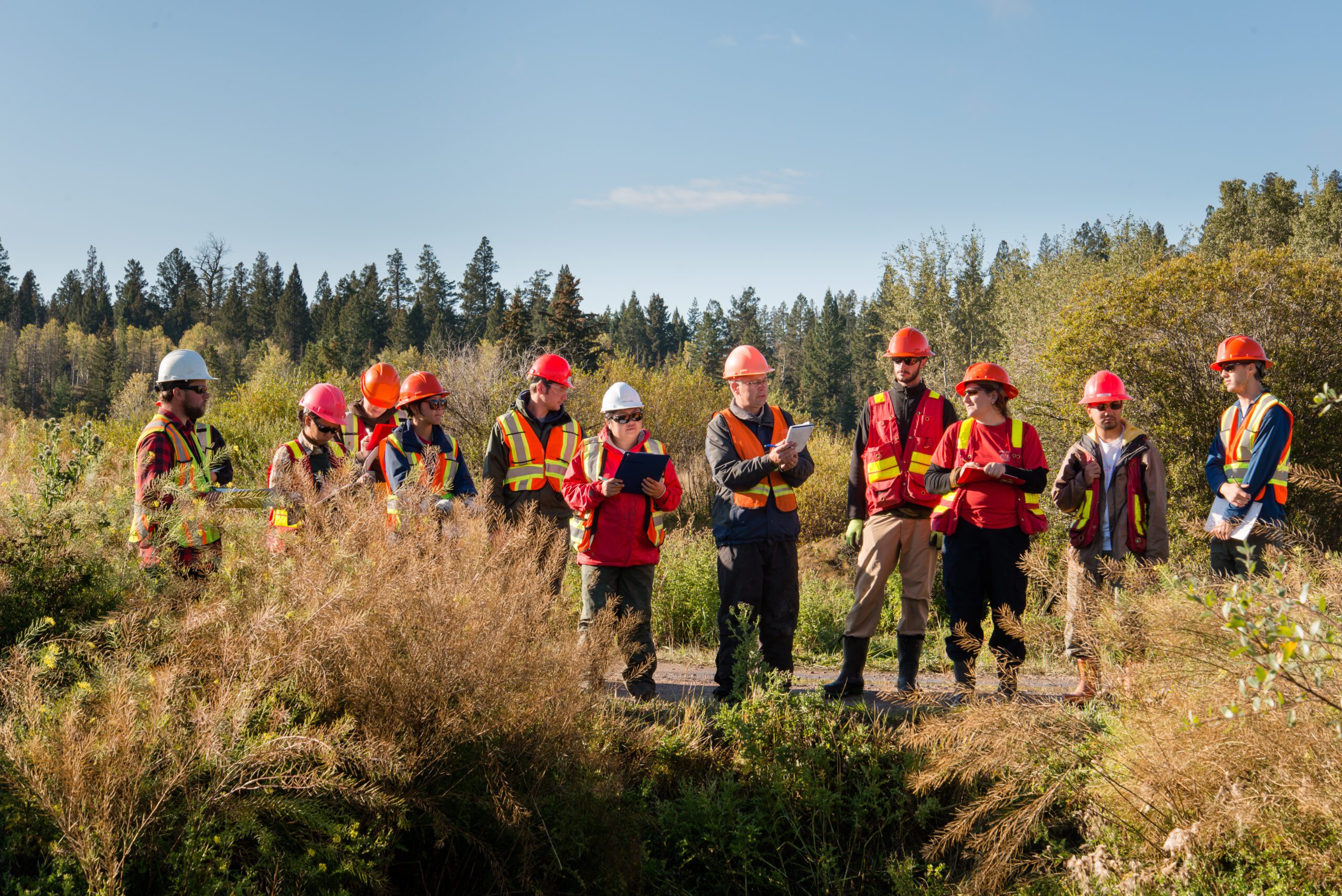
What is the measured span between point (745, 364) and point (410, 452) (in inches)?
85.1

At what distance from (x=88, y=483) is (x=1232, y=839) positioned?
17.4 feet

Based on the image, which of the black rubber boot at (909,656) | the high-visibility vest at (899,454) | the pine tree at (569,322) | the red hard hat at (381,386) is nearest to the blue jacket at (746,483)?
the high-visibility vest at (899,454)

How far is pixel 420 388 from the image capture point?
5953 millimetres

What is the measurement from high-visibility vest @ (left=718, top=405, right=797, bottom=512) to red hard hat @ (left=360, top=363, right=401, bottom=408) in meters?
2.88

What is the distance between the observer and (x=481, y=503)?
507 cm

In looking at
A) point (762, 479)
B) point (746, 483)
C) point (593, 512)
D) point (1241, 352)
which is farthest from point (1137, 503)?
point (593, 512)

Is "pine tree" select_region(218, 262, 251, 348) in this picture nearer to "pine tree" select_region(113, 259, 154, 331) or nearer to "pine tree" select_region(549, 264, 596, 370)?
"pine tree" select_region(113, 259, 154, 331)

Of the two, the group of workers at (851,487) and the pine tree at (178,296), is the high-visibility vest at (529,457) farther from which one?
the pine tree at (178,296)

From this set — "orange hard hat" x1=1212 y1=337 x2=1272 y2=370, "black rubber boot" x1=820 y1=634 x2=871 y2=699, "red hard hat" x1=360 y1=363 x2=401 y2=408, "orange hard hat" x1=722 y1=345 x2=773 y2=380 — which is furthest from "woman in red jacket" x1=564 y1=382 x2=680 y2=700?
"orange hard hat" x1=1212 y1=337 x2=1272 y2=370

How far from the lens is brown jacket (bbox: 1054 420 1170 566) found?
5.70 meters

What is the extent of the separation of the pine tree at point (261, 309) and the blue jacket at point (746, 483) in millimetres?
77629

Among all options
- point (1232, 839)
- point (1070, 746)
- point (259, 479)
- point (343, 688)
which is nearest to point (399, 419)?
point (343, 688)

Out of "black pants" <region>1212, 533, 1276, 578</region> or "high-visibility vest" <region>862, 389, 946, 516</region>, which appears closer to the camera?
"high-visibility vest" <region>862, 389, 946, 516</region>

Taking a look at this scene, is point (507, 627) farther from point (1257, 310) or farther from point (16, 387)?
point (16, 387)
